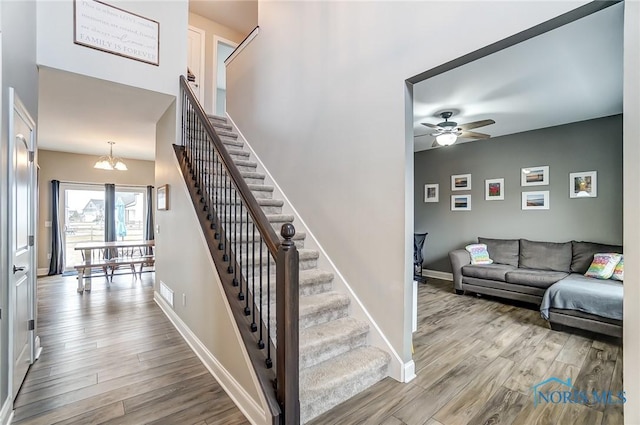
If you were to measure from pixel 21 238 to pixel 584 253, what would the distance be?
20.6 feet

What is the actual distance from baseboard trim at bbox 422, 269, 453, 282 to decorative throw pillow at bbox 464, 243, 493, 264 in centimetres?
103

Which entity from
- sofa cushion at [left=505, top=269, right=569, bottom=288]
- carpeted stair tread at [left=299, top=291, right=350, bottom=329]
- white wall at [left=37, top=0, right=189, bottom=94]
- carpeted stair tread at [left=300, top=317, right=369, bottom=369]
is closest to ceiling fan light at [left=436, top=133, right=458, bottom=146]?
sofa cushion at [left=505, top=269, right=569, bottom=288]

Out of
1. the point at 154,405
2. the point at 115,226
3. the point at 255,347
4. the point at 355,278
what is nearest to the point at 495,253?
the point at 355,278

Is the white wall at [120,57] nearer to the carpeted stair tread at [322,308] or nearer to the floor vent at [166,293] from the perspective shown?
the floor vent at [166,293]

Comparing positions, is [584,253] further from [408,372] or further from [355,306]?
[355,306]

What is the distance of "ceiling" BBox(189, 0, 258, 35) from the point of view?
5.52 meters

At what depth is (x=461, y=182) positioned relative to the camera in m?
5.66

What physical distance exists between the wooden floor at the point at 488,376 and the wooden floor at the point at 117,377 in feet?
3.15

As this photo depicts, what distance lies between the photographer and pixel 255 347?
1841mm

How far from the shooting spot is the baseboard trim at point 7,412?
5.59 ft

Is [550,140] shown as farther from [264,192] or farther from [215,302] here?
[215,302]

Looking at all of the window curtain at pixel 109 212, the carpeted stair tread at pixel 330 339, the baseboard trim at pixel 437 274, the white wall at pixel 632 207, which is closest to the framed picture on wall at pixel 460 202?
the baseboard trim at pixel 437 274

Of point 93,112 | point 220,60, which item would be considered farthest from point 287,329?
point 220,60

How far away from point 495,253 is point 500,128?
2071 mm
